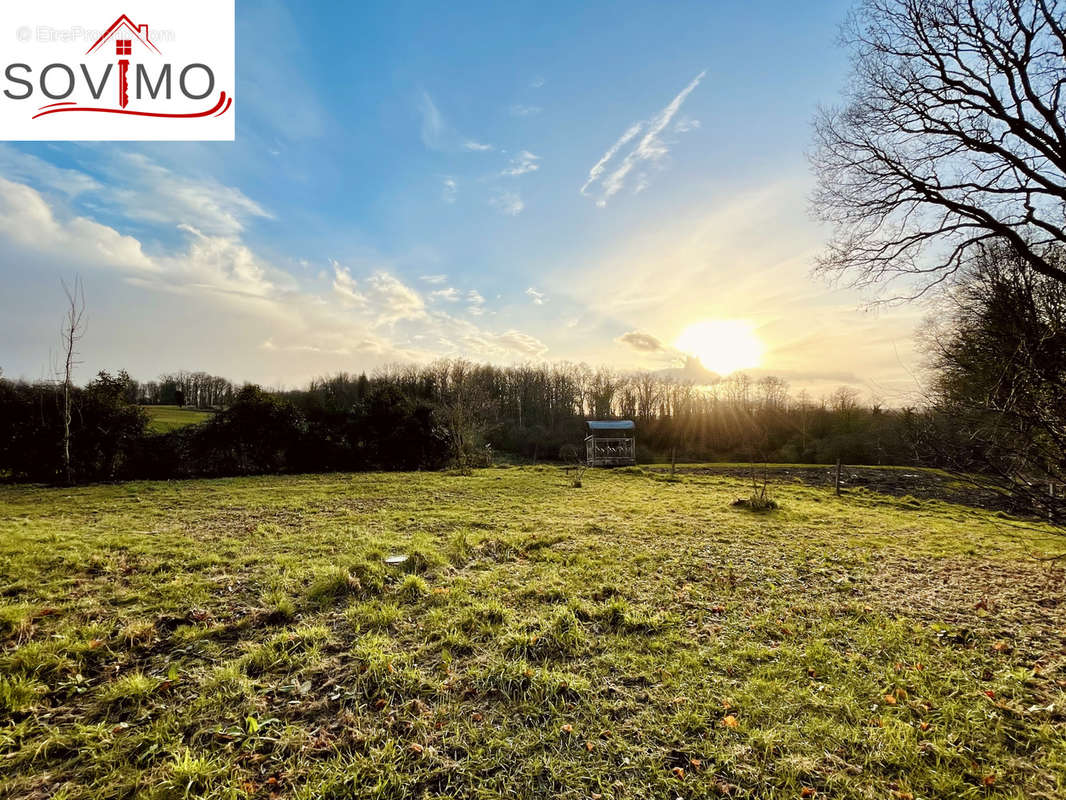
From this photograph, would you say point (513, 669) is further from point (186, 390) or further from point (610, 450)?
point (186, 390)

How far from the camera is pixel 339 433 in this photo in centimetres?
1880

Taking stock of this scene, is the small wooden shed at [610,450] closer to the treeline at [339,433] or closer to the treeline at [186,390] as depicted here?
the treeline at [339,433]

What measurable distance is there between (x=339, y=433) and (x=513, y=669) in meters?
17.8

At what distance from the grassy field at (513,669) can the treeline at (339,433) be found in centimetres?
201

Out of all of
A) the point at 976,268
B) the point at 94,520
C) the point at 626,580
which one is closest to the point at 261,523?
the point at 94,520

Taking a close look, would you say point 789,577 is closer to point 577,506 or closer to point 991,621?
point 991,621

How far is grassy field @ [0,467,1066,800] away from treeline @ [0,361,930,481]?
6.60 ft

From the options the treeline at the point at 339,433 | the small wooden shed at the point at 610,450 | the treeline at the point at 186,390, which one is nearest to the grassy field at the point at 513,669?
the treeline at the point at 339,433

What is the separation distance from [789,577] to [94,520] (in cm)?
1171

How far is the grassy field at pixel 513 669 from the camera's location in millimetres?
2318

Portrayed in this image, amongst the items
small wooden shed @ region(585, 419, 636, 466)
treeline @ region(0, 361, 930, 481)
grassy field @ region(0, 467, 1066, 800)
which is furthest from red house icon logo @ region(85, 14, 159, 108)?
small wooden shed @ region(585, 419, 636, 466)

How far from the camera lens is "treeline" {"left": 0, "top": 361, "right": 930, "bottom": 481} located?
13758 mm

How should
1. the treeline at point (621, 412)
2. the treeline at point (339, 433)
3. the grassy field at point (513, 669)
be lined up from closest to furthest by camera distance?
the grassy field at point (513, 669) → the treeline at point (339, 433) → the treeline at point (621, 412)

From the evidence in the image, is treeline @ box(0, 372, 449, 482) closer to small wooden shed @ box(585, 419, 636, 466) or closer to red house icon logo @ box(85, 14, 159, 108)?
small wooden shed @ box(585, 419, 636, 466)
